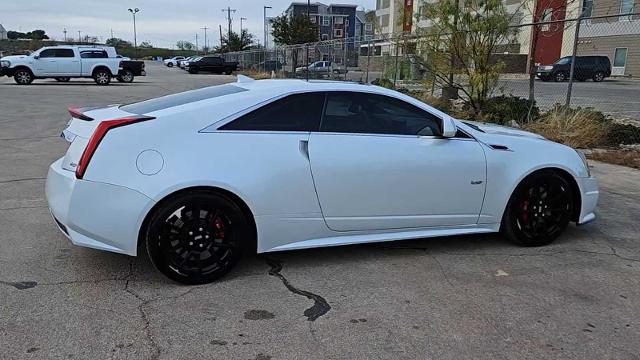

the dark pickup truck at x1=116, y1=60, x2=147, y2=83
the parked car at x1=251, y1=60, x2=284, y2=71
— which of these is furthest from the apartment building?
the dark pickup truck at x1=116, y1=60, x2=147, y2=83

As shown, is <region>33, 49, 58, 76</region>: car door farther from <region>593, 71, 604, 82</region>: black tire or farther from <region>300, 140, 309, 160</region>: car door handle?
<region>593, 71, 604, 82</region>: black tire

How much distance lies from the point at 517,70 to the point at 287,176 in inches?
614

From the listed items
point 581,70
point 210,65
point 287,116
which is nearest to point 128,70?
point 210,65

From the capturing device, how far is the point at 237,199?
4027mm

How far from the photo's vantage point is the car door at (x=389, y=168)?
14.0 feet

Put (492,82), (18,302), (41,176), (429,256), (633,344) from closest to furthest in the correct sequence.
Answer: (633,344)
(18,302)
(429,256)
(41,176)
(492,82)

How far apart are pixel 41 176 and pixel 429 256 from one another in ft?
17.8

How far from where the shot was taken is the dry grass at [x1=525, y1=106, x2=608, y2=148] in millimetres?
10305

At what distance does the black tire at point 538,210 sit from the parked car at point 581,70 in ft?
96.1

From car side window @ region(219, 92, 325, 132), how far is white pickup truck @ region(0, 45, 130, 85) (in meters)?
29.2

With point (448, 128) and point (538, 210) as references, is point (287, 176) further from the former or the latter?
point (538, 210)

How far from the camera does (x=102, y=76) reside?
3114cm

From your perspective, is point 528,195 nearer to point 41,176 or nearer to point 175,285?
point 175,285

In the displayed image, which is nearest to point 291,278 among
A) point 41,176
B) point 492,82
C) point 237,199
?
point 237,199
